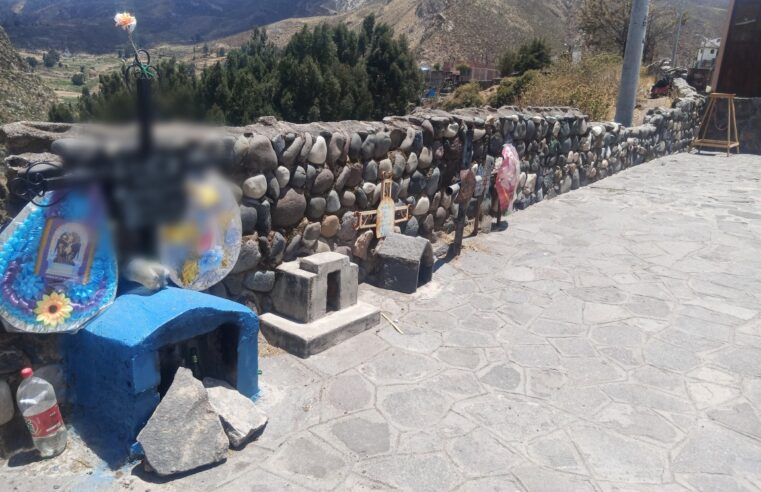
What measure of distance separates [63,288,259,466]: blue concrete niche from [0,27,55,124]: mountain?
18142 millimetres

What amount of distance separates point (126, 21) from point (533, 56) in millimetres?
32530

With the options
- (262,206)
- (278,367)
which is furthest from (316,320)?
(262,206)

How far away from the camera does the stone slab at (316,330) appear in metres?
4.14

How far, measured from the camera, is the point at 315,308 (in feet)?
14.4

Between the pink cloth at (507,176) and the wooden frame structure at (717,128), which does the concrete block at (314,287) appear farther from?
the wooden frame structure at (717,128)

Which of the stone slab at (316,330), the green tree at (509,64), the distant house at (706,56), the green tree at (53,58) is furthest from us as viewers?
the green tree at (509,64)

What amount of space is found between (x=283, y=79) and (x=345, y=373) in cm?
1834

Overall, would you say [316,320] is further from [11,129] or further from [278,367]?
[11,129]

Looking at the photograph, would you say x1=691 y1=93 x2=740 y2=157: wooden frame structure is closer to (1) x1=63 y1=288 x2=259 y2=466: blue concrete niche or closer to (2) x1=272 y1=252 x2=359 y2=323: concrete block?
(2) x1=272 y1=252 x2=359 y2=323: concrete block

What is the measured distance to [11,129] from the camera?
329cm

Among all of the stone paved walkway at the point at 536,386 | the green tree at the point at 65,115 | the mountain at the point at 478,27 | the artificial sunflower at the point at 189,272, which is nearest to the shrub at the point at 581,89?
the stone paved walkway at the point at 536,386

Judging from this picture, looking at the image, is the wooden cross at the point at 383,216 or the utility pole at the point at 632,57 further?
the utility pole at the point at 632,57

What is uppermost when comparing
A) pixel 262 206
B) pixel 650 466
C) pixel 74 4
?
pixel 74 4

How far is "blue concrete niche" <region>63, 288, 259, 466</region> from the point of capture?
2877 millimetres
